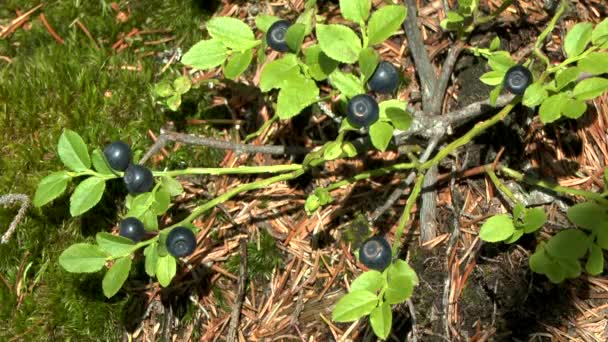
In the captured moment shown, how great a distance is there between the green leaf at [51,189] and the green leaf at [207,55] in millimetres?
577

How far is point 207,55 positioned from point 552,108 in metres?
1.14

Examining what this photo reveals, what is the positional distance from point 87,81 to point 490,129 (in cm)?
176

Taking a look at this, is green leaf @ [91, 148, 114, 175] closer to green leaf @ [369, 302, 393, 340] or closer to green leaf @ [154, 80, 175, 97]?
green leaf @ [154, 80, 175, 97]

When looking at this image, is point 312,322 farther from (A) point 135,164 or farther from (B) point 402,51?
(B) point 402,51

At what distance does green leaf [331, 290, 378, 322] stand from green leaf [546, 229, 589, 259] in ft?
1.97

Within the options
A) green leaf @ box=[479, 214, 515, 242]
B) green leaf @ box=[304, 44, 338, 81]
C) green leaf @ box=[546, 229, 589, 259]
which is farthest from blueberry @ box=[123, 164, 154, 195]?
green leaf @ box=[546, 229, 589, 259]

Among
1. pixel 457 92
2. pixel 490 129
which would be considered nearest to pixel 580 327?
pixel 490 129

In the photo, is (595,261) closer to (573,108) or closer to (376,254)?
(573,108)

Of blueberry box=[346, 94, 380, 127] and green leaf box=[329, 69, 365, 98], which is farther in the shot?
green leaf box=[329, 69, 365, 98]

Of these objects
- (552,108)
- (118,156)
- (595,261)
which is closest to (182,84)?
(118,156)

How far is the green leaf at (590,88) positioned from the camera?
7.55ft

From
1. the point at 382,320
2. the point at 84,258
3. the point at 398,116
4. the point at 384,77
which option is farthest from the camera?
the point at 84,258

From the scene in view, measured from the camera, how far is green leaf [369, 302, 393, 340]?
225cm

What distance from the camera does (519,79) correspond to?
2.49 m
